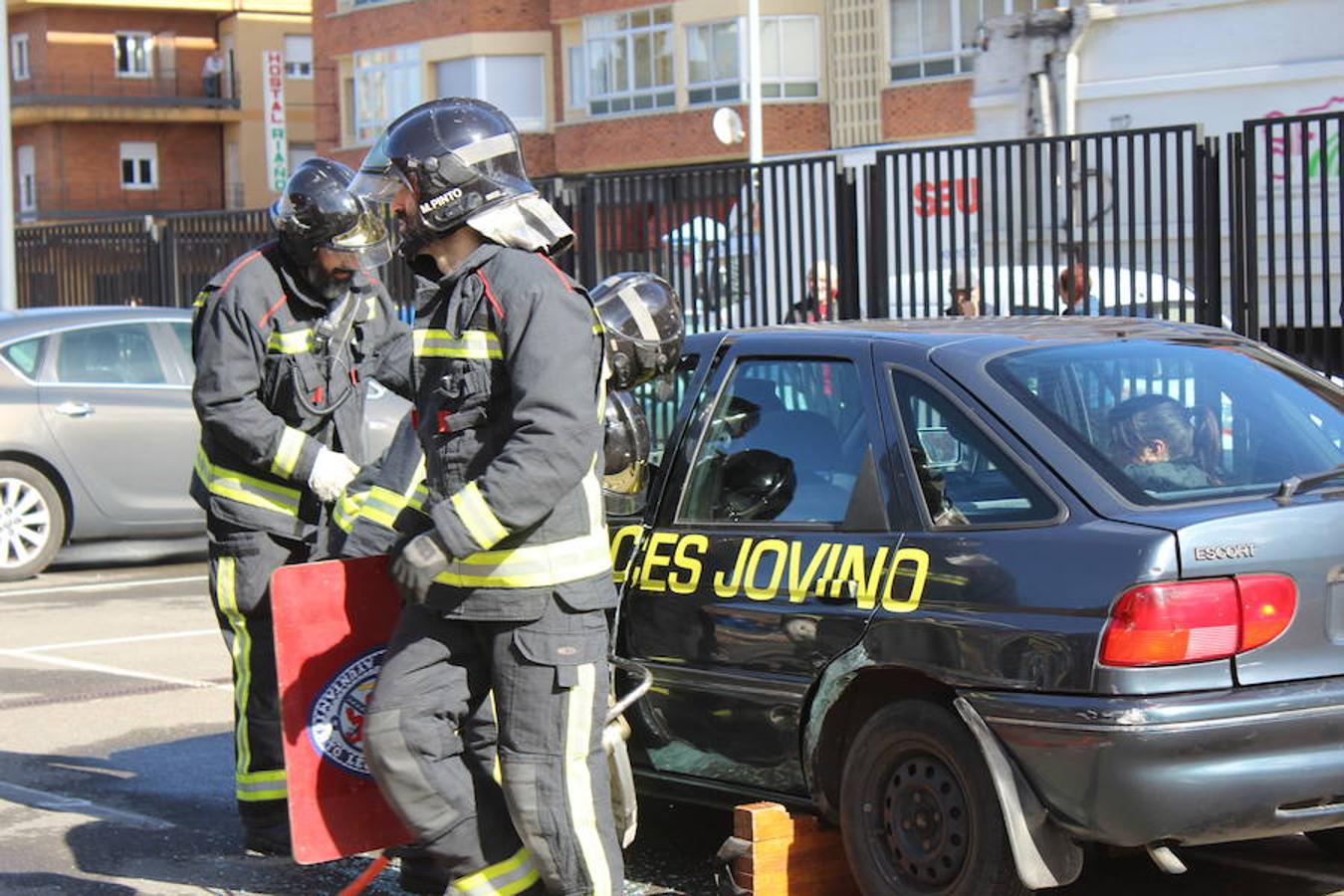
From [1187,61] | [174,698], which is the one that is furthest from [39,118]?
[174,698]

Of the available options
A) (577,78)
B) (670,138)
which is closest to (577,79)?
(577,78)

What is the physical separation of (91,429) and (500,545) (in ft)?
28.6

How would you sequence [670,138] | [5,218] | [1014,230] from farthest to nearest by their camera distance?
[670,138]
[5,218]
[1014,230]

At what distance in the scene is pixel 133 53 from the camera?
6341cm

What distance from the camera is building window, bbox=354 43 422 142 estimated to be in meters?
47.0

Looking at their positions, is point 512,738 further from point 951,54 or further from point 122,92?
point 122,92

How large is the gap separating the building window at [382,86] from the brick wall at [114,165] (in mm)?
16744

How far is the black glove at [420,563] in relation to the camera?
4.27 metres

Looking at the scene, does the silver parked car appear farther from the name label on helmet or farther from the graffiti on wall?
the name label on helmet

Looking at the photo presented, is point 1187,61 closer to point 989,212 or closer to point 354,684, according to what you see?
point 989,212

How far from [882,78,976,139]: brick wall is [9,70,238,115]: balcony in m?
32.2

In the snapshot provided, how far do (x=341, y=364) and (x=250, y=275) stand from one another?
0.39m

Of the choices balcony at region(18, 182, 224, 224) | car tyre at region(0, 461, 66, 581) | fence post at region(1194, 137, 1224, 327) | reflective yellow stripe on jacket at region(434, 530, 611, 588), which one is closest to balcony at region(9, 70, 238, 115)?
balcony at region(18, 182, 224, 224)

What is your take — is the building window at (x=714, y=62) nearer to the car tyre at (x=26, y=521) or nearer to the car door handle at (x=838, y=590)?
the car tyre at (x=26, y=521)
